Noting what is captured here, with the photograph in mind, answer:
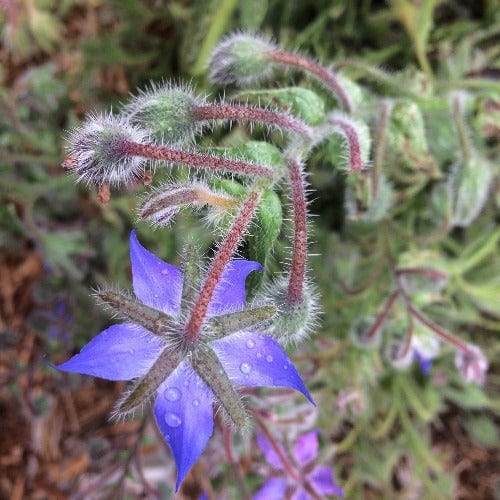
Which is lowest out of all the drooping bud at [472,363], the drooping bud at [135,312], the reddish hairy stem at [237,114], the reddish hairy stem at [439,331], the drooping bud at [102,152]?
the drooping bud at [472,363]

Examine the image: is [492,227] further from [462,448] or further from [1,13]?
[1,13]

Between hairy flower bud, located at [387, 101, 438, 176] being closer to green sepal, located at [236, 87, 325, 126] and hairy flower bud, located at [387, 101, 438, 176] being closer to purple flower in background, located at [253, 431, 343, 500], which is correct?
green sepal, located at [236, 87, 325, 126]

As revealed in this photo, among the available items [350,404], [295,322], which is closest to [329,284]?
[350,404]

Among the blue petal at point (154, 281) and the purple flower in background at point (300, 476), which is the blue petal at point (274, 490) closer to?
the purple flower in background at point (300, 476)

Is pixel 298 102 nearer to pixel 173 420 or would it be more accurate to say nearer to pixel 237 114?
pixel 237 114

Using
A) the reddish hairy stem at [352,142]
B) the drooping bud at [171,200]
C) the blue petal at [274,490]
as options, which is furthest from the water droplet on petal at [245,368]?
the blue petal at [274,490]

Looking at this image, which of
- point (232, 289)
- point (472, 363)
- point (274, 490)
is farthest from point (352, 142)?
point (274, 490)

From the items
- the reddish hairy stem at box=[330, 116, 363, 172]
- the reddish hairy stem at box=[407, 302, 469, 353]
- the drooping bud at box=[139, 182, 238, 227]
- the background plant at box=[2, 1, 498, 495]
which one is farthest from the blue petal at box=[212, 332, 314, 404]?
the reddish hairy stem at box=[407, 302, 469, 353]
